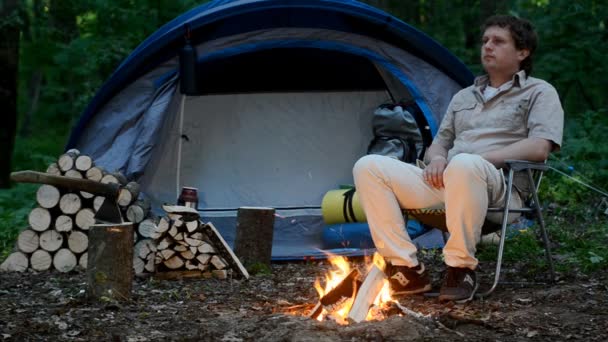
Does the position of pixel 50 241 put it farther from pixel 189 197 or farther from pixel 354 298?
pixel 354 298

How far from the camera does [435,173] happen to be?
3.75 m

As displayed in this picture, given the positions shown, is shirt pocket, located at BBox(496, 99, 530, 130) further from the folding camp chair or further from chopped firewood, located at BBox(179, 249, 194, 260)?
chopped firewood, located at BBox(179, 249, 194, 260)

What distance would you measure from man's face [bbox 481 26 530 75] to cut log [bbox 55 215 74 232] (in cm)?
254

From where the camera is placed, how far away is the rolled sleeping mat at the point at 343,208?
558 cm

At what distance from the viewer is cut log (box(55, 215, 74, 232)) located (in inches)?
198

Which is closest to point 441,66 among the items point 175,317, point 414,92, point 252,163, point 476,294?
point 414,92

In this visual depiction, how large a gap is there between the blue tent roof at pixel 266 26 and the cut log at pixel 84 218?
0.73 meters

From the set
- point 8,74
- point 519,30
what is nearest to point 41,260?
point 519,30

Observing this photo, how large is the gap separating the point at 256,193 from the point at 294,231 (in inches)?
21.4

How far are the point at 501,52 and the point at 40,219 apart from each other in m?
2.76

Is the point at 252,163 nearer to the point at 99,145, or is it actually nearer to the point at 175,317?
the point at 99,145

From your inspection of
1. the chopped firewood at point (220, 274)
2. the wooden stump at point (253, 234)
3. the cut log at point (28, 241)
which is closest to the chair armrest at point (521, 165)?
the wooden stump at point (253, 234)

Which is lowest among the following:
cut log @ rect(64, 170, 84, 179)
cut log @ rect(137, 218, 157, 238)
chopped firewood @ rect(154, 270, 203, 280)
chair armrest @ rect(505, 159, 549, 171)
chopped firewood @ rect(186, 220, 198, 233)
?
chopped firewood @ rect(154, 270, 203, 280)

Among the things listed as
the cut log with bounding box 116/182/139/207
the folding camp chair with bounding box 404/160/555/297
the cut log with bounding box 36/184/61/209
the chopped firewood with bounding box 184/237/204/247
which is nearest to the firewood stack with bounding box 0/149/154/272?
the cut log with bounding box 36/184/61/209
